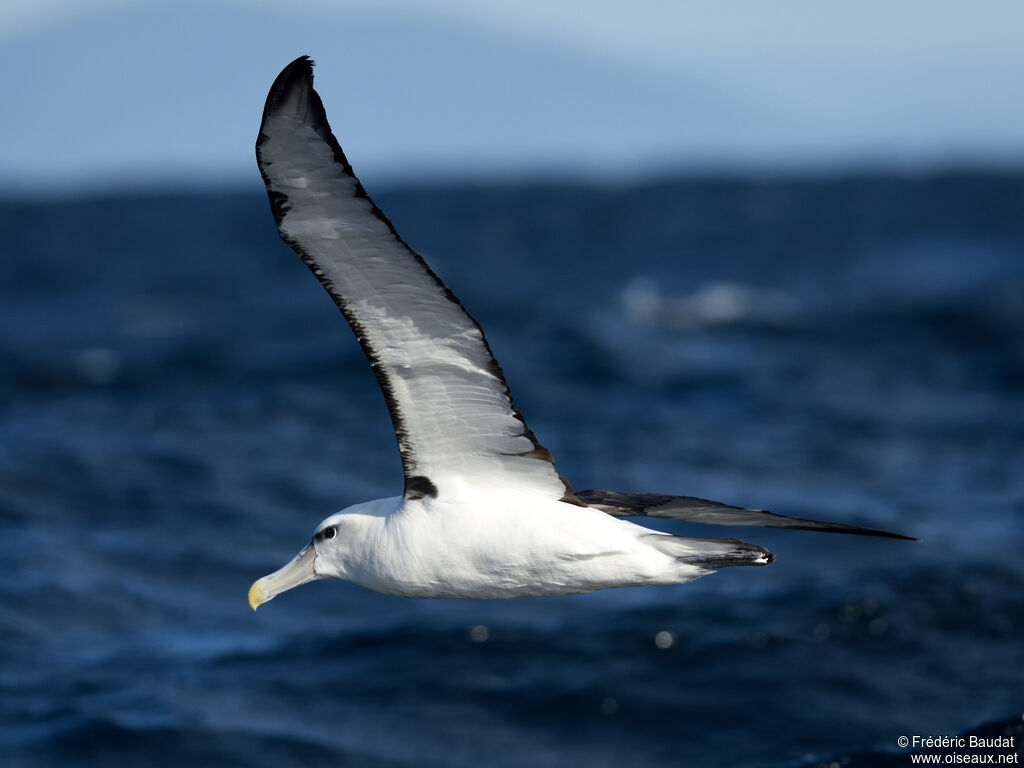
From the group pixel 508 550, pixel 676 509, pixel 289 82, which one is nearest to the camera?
pixel 289 82

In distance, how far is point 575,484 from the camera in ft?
52.1

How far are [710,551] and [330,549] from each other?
188cm

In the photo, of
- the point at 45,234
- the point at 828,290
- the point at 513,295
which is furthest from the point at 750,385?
the point at 45,234

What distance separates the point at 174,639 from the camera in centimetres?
1189

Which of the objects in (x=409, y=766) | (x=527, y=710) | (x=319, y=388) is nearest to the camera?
(x=409, y=766)

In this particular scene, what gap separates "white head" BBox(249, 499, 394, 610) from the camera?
6277 millimetres

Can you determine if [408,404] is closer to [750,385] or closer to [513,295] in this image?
[750,385]

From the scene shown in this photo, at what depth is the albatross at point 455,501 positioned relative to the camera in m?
5.34

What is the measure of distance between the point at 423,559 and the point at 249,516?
9.76m

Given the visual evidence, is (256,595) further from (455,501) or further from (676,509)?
(676,509)

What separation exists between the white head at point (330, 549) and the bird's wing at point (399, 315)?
29 cm

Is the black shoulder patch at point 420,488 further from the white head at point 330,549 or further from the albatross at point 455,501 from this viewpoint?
the white head at point 330,549

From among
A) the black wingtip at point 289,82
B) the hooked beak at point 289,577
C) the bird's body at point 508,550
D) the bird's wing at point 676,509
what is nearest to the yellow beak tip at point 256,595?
the hooked beak at point 289,577

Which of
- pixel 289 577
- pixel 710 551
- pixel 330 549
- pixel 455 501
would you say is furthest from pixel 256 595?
pixel 710 551
